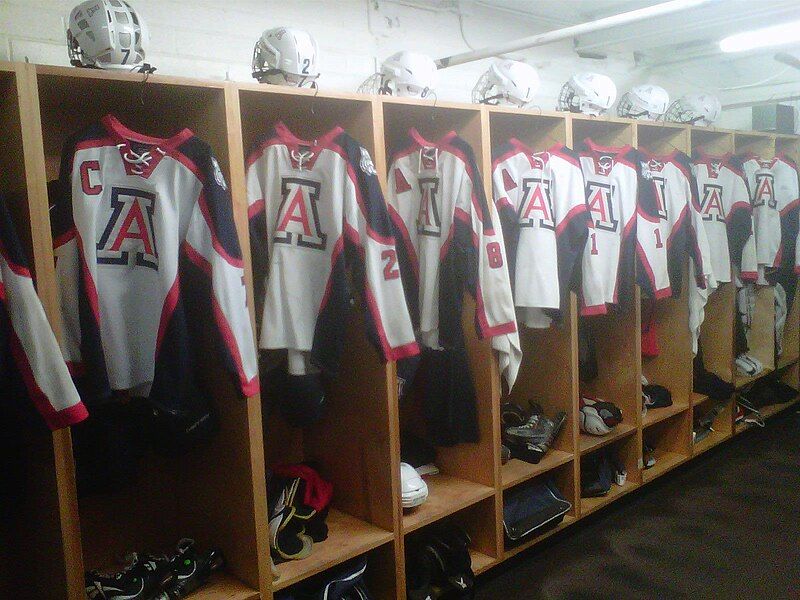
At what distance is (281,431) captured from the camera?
2258 mm

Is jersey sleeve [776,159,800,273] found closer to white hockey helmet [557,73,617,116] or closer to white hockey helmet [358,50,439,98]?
white hockey helmet [557,73,617,116]

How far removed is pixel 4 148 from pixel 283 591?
1.34 metres

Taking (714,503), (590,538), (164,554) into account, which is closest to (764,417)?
(714,503)

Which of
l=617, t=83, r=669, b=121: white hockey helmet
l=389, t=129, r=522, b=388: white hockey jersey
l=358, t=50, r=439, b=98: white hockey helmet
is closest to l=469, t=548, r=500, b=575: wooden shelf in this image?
l=389, t=129, r=522, b=388: white hockey jersey

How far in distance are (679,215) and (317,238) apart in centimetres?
188

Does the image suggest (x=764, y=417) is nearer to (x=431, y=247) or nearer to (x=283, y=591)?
(x=431, y=247)

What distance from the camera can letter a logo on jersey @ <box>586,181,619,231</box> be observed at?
8.44 feet

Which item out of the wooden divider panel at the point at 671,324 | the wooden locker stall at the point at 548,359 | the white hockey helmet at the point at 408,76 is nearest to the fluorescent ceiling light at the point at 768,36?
the wooden divider panel at the point at 671,324

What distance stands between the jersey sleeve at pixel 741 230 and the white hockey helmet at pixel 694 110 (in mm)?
369

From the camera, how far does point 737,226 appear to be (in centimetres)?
335

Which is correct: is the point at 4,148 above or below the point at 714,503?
above

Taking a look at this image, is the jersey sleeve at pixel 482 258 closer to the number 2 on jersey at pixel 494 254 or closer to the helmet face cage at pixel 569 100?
the number 2 on jersey at pixel 494 254

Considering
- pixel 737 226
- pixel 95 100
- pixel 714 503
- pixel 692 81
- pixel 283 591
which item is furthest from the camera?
pixel 692 81

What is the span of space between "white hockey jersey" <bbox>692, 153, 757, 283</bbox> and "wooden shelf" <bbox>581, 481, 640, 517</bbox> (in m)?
1.10
